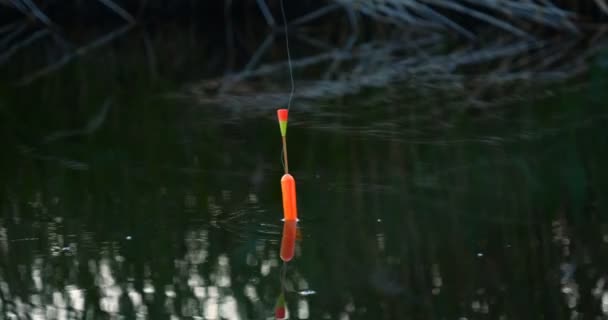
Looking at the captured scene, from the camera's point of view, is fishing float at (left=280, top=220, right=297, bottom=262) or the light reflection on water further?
fishing float at (left=280, top=220, right=297, bottom=262)

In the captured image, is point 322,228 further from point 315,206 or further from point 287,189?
point 315,206

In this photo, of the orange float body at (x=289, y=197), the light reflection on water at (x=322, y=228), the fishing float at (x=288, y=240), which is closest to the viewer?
the light reflection on water at (x=322, y=228)

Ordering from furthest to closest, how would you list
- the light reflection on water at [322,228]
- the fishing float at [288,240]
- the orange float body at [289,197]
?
1. the orange float body at [289,197]
2. the fishing float at [288,240]
3. the light reflection on water at [322,228]

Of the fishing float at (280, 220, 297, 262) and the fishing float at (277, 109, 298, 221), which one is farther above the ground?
the fishing float at (277, 109, 298, 221)

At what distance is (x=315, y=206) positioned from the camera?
5.18 metres

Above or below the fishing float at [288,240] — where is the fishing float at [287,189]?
above

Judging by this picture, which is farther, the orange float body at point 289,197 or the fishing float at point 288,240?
the orange float body at point 289,197

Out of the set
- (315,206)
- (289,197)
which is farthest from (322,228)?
(315,206)

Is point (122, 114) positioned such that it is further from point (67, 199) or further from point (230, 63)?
point (230, 63)

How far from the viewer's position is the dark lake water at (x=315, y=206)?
12.9 feet

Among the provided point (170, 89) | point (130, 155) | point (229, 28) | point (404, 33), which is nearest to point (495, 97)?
point (170, 89)

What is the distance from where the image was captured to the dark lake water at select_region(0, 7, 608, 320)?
3.93 metres

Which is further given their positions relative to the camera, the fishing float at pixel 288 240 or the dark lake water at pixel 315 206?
the fishing float at pixel 288 240

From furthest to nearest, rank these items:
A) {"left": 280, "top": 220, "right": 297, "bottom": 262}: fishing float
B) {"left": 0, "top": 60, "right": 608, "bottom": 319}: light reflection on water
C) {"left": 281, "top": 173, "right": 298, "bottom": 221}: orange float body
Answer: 1. {"left": 281, "top": 173, "right": 298, "bottom": 221}: orange float body
2. {"left": 280, "top": 220, "right": 297, "bottom": 262}: fishing float
3. {"left": 0, "top": 60, "right": 608, "bottom": 319}: light reflection on water
